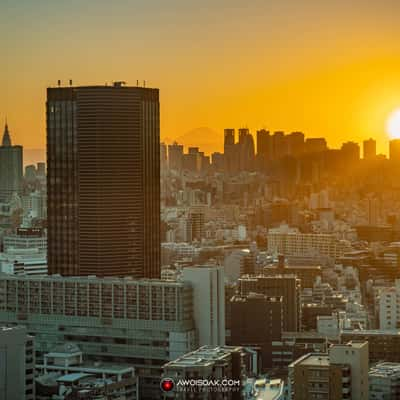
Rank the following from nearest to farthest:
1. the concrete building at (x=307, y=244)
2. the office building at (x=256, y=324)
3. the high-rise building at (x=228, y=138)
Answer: the office building at (x=256, y=324) → the high-rise building at (x=228, y=138) → the concrete building at (x=307, y=244)

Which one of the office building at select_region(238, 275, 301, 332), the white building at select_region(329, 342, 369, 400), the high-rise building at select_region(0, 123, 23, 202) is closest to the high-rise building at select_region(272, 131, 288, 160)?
the high-rise building at select_region(0, 123, 23, 202)

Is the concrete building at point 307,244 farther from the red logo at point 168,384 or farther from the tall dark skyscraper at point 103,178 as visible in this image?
the red logo at point 168,384

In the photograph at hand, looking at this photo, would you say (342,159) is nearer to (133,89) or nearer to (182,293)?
(133,89)

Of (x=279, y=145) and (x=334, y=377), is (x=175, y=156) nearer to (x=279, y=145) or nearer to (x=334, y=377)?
(x=279, y=145)

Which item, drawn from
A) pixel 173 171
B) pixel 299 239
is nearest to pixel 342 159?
pixel 299 239

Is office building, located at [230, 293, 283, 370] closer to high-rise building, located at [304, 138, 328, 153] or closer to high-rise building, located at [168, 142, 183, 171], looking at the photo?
high-rise building, located at [168, 142, 183, 171]

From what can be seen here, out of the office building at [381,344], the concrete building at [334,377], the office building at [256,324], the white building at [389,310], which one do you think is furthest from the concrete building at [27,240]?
the concrete building at [334,377]

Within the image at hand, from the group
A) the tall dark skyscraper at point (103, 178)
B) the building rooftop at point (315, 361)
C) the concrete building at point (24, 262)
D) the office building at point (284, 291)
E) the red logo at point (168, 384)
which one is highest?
the tall dark skyscraper at point (103, 178)
